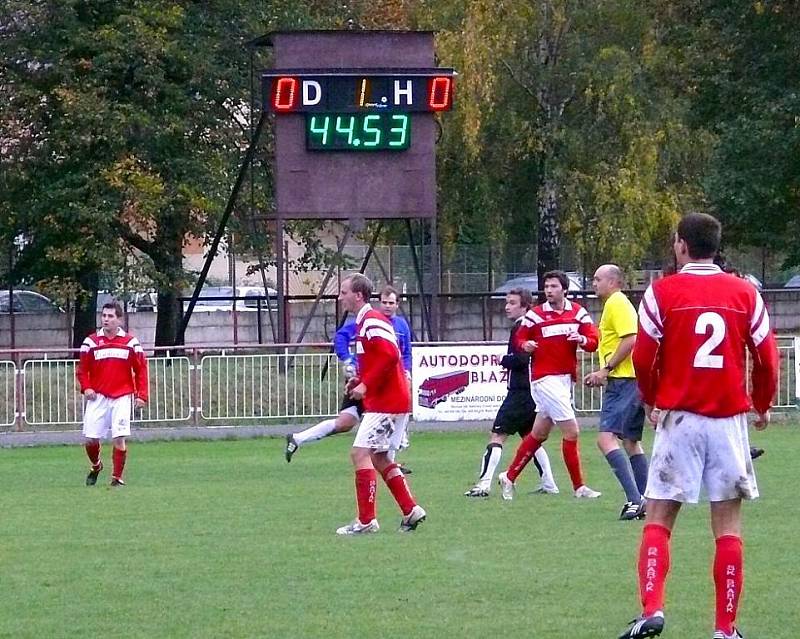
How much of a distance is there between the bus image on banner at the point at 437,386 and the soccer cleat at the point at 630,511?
1104 centimetres

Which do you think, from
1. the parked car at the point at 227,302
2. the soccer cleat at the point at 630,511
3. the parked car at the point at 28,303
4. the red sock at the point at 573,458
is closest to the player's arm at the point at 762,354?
the soccer cleat at the point at 630,511

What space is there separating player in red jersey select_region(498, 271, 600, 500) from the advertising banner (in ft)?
30.8

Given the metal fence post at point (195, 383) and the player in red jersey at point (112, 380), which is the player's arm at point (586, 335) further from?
the metal fence post at point (195, 383)

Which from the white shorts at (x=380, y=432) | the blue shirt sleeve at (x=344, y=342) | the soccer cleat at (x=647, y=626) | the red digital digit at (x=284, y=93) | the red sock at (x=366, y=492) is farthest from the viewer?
the red digital digit at (x=284, y=93)

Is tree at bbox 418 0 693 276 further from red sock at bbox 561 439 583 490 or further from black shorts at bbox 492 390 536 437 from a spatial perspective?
red sock at bbox 561 439 583 490

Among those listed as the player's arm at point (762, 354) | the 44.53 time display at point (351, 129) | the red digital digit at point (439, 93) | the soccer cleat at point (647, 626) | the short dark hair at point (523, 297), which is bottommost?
the soccer cleat at point (647, 626)

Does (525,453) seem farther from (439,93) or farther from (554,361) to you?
(439,93)

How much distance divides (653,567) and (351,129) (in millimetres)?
18637

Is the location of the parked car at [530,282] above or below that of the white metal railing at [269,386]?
above

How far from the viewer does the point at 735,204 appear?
3594 cm

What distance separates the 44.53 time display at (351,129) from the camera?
25.1 m

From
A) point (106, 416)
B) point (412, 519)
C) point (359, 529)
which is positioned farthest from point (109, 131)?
point (412, 519)

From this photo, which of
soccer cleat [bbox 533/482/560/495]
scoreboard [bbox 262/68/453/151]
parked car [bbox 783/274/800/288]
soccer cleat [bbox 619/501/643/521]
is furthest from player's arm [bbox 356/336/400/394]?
parked car [bbox 783/274/800/288]

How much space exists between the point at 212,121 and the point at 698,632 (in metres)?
27.4
